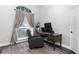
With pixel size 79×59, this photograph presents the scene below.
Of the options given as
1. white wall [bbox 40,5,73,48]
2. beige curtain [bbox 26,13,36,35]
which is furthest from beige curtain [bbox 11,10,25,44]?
white wall [bbox 40,5,73,48]

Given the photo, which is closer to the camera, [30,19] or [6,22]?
[6,22]

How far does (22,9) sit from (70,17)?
272 cm

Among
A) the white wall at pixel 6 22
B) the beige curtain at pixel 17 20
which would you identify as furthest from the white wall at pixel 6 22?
the beige curtain at pixel 17 20

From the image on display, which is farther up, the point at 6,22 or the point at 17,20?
the point at 17,20

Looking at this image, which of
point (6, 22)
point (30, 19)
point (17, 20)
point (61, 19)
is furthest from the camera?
point (30, 19)

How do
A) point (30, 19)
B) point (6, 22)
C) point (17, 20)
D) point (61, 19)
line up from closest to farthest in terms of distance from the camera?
1. point (61, 19)
2. point (6, 22)
3. point (17, 20)
4. point (30, 19)

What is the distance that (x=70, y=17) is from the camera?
3.21 meters

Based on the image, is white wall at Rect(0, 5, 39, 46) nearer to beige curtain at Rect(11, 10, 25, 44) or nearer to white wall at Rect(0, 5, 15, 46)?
white wall at Rect(0, 5, 15, 46)

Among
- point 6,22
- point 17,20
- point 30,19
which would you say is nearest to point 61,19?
point 30,19

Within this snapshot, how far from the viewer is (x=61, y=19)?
367cm

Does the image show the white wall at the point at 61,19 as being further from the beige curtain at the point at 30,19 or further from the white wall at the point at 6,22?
the white wall at the point at 6,22

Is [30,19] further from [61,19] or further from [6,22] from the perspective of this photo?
[61,19]
